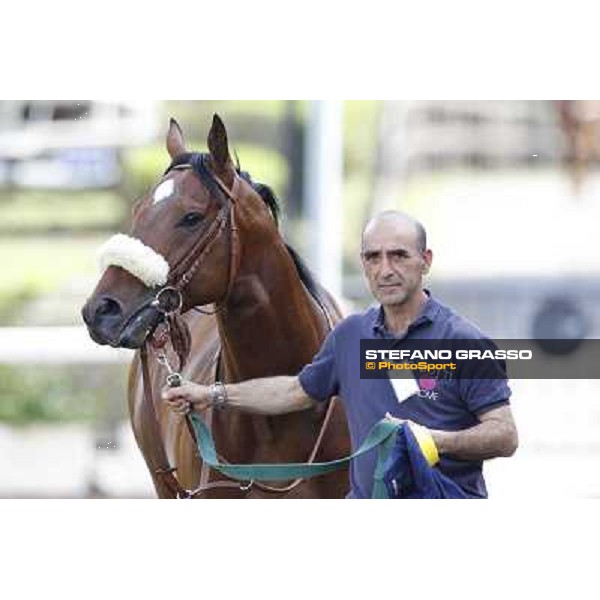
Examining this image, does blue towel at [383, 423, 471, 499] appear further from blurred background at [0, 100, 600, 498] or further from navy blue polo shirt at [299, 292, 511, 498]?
blurred background at [0, 100, 600, 498]

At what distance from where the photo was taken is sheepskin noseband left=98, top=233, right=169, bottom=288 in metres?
4.39

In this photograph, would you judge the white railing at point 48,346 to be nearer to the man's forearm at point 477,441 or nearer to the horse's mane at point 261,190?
the horse's mane at point 261,190

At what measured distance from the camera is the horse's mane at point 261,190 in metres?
4.52

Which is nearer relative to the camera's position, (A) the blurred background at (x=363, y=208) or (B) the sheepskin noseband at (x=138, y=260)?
(B) the sheepskin noseband at (x=138, y=260)

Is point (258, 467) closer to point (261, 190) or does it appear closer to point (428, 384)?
point (428, 384)

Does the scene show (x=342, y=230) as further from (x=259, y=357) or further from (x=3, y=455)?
(x=3, y=455)

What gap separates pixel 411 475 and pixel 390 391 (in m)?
0.28

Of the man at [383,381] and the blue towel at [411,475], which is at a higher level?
the man at [383,381]

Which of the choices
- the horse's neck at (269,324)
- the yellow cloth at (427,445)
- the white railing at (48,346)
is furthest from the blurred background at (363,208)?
the yellow cloth at (427,445)

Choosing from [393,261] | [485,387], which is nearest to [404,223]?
[393,261]

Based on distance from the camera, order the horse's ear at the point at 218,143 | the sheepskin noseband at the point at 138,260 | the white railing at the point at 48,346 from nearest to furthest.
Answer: the sheepskin noseband at the point at 138,260, the horse's ear at the point at 218,143, the white railing at the point at 48,346

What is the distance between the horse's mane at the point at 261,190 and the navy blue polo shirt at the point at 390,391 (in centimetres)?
16
